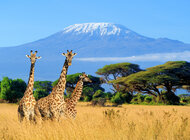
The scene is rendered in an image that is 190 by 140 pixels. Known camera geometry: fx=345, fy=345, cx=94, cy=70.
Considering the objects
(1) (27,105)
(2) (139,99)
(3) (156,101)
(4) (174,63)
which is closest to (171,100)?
(3) (156,101)

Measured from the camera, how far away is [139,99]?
51.1m

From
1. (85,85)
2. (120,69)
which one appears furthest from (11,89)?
(120,69)

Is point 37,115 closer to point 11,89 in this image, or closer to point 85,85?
point 11,89

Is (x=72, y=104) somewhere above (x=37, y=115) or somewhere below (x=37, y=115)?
Answer: above

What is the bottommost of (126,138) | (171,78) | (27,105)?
(126,138)

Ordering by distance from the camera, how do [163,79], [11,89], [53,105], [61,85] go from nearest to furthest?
1. [53,105]
2. [61,85]
3. [11,89]
4. [163,79]

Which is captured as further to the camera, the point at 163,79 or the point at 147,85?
the point at 147,85

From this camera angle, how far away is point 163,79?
48812 mm

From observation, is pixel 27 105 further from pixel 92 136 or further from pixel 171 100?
pixel 171 100

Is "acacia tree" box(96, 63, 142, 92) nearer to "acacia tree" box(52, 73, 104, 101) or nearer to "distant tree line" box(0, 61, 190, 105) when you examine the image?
"acacia tree" box(52, 73, 104, 101)

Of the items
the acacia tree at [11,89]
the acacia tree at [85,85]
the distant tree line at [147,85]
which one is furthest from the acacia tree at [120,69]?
the acacia tree at [11,89]

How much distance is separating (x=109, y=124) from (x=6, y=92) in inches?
1347

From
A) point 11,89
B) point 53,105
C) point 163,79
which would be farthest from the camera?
point 163,79

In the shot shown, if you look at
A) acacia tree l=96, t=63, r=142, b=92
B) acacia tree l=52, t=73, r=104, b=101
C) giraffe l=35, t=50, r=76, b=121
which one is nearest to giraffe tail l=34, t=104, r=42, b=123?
giraffe l=35, t=50, r=76, b=121
